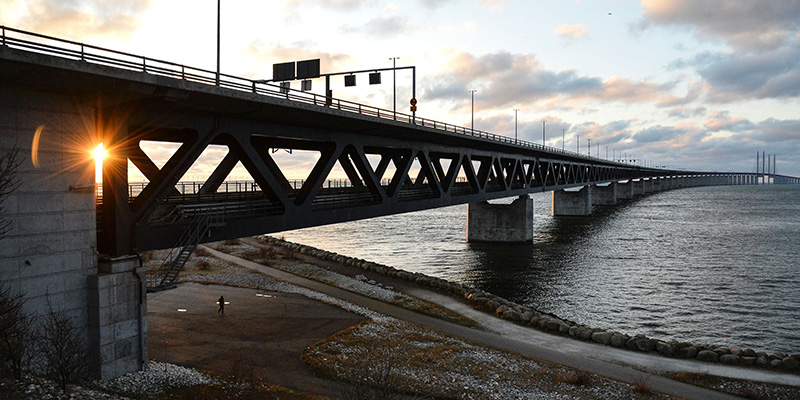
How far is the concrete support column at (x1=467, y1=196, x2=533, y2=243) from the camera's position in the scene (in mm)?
69562

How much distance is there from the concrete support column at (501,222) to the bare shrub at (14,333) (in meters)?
59.9

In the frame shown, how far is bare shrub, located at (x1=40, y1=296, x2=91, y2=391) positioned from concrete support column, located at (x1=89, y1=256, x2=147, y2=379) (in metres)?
0.62

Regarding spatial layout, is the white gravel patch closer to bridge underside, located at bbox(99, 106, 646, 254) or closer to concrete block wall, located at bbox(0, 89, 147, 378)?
concrete block wall, located at bbox(0, 89, 147, 378)

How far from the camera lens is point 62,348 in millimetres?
15836

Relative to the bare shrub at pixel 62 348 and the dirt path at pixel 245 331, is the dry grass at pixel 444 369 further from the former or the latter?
the bare shrub at pixel 62 348

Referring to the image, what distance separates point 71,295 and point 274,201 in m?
10.6

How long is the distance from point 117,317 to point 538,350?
64.0 ft

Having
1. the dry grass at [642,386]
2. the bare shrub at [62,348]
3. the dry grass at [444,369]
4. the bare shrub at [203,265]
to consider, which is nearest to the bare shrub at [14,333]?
the bare shrub at [62,348]

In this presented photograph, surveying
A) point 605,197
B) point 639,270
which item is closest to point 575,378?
point 639,270

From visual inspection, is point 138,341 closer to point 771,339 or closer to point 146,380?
point 146,380

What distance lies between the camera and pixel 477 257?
193 ft

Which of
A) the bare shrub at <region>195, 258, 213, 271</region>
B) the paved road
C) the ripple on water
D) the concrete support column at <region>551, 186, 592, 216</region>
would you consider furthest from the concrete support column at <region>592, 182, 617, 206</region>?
the paved road

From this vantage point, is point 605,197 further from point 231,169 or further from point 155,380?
point 155,380

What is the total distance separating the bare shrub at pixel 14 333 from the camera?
14.2 meters
